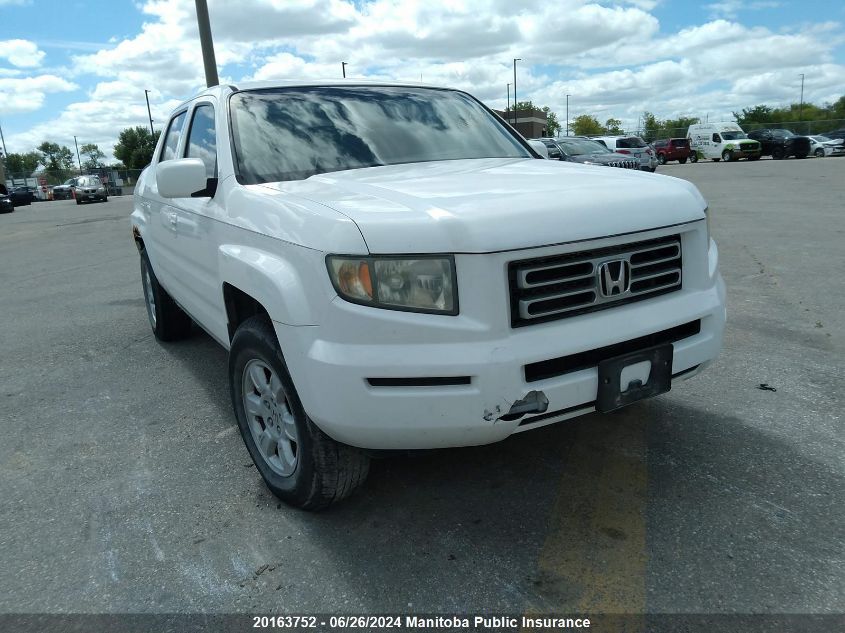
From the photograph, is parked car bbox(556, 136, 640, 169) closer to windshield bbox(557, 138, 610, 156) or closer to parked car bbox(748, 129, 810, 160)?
windshield bbox(557, 138, 610, 156)

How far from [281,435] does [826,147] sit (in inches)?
1590

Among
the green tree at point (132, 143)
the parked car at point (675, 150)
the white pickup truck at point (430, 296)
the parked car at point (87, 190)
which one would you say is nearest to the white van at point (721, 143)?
the parked car at point (675, 150)

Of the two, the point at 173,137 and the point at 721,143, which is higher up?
the point at 173,137

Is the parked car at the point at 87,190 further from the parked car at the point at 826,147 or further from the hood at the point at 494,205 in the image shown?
the hood at the point at 494,205

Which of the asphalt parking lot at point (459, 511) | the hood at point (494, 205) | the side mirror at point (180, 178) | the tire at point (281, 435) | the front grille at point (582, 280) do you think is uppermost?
the side mirror at point (180, 178)

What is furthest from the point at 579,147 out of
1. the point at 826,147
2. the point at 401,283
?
the point at 826,147

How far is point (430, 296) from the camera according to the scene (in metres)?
2.28

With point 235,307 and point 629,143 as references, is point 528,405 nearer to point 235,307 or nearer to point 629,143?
point 235,307

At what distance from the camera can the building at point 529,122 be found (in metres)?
79.9

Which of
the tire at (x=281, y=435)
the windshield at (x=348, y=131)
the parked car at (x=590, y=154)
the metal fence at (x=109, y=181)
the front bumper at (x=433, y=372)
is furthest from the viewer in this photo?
the metal fence at (x=109, y=181)

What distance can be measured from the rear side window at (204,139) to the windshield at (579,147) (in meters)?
17.8

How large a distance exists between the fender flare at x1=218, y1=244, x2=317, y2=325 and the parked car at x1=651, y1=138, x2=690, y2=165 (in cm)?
3830

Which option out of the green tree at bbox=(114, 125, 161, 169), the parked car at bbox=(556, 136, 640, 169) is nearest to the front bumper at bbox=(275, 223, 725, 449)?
the parked car at bbox=(556, 136, 640, 169)

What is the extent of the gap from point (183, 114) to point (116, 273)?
5.57 m
